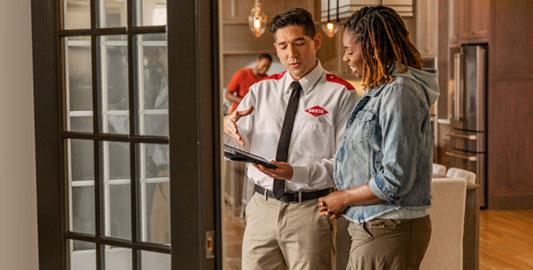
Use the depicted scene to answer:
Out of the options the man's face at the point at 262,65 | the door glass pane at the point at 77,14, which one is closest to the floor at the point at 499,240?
the man's face at the point at 262,65

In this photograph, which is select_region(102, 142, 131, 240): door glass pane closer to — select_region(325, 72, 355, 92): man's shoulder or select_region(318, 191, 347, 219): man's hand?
select_region(318, 191, 347, 219): man's hand

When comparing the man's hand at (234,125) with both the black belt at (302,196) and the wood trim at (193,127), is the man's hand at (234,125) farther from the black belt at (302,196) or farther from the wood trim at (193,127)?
the wood trim at (193,127)

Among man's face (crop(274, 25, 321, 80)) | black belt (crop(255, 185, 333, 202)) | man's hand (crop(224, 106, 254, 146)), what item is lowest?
black belt (crop(255, 185, 333, 202))

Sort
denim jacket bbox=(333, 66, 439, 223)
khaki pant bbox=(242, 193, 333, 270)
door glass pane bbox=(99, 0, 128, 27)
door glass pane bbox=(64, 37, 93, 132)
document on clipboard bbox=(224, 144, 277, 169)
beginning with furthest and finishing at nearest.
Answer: khaki pant bbox=(242, 193, 333, 270)
document on clipboard bbox=(224, 144, 277, 169)
denim jacket bbox=(333, 66, 439, 223)
door glass pane bbox=(64, 37, 93, 132)
door glass pane bbox=(99, 0, 128, 27)

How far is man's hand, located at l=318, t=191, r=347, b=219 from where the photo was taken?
290 cm

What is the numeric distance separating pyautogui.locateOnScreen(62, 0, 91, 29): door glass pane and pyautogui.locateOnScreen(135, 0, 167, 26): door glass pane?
186mm

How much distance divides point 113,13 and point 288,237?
46.2 inches

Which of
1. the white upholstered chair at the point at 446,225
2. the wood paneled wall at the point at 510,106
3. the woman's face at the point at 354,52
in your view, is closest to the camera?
the woman's face at the point at 354,52

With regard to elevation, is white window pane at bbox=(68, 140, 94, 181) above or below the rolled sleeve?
above

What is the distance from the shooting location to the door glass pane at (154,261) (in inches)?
93.8

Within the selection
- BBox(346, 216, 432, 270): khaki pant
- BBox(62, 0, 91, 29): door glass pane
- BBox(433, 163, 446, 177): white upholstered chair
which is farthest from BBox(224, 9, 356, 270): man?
BBox(433, 163, 446, 177): white upholstered chair

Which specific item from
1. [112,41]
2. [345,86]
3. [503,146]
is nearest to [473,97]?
[503,146]

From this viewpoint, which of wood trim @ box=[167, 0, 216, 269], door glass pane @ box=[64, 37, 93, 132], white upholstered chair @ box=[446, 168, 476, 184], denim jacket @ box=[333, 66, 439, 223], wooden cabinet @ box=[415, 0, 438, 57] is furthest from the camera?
wooden cabinet @ box=[415, 0, 438, 57]

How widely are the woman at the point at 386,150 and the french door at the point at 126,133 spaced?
688 millimetres
